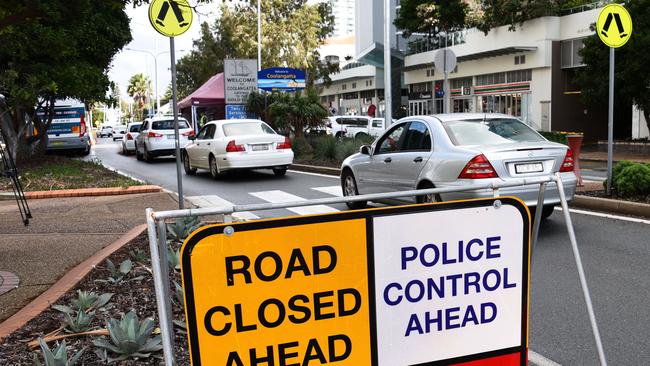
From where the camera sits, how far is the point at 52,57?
14984 millimetres

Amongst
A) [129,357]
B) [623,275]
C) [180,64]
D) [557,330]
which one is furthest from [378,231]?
[180,64]

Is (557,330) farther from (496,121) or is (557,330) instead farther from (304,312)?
(496,121)

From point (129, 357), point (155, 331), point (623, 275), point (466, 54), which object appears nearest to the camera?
point (129, 357)

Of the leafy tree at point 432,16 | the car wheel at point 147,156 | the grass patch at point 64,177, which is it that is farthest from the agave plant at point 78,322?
the leafy tree at point 432,16

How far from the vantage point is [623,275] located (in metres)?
6.25

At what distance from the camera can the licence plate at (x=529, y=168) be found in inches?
312

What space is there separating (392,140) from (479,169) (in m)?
2.29

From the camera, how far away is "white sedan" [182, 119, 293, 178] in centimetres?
1577

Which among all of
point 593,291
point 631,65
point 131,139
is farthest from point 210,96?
point 593,291

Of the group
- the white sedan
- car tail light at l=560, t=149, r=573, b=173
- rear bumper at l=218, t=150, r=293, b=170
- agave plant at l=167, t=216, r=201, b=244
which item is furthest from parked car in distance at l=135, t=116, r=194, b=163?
agave plant at l=167, t=216, r=201, b=244

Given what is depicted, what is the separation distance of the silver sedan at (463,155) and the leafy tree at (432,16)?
38.5 metres

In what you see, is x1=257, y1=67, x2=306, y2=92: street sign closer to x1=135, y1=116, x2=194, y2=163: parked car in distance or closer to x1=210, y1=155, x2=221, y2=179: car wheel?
x1=135, y1=116, x2=194, y2=163: parked car in distance

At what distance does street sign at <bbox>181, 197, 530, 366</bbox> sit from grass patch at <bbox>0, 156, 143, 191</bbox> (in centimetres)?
1158

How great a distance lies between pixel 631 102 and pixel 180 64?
151ft
